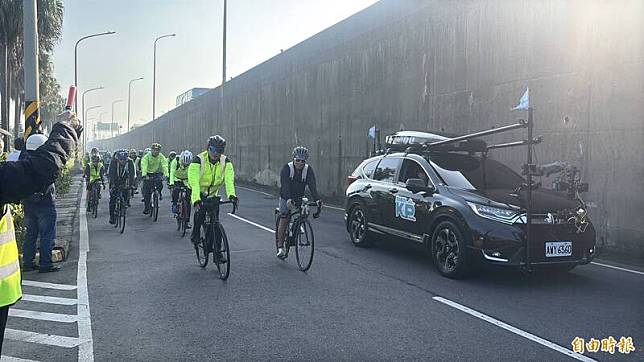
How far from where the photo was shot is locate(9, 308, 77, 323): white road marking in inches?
206

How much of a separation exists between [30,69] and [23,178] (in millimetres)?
7257

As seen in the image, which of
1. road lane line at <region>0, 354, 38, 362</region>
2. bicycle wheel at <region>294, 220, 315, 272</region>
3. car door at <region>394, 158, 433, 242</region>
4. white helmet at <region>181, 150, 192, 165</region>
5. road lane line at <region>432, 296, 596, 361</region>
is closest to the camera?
road lane line at <region>0, 354, 38, 362</region>

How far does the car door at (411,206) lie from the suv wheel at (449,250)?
0.32 meters

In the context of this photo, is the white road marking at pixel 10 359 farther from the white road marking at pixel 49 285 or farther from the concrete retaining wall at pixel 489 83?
the concrete retaining wall at pixel 489 83

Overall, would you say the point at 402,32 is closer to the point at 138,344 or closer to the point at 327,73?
the point at 327,73

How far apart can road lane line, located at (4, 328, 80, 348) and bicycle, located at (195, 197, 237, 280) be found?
2.35 meters

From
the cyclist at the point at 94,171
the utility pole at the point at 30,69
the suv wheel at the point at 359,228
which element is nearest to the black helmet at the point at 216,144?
the suv wheel at the point at 359,228

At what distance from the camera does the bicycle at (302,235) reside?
23.9 ft

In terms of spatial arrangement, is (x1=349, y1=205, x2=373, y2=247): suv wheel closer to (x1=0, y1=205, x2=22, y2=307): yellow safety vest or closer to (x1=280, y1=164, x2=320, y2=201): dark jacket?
(x1=280, y1=164, x2=320, y2=201): dark jacket

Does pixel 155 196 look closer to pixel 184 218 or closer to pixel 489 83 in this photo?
pixel 184 218

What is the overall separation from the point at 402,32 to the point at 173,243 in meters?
9.36

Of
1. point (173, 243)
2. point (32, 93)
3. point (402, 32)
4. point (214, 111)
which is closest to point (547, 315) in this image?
point (173, 243)

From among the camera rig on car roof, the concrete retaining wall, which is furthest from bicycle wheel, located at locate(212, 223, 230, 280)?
the concrete retaining wall

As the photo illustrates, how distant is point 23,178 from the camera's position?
2.66 metres
